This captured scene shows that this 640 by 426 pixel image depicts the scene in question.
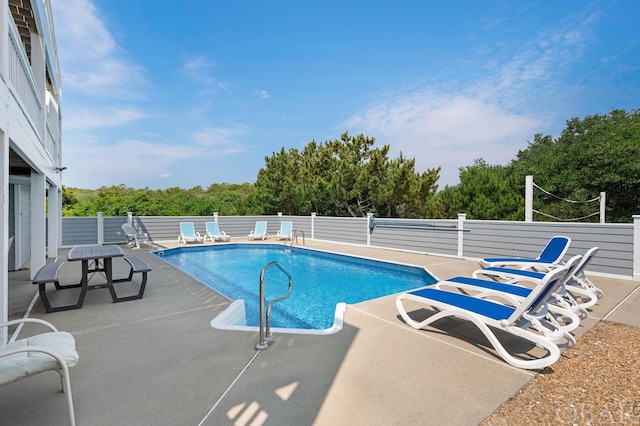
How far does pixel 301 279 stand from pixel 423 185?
8936mm

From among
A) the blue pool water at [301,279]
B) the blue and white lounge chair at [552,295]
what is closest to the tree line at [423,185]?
the blue pool water at [301,279]

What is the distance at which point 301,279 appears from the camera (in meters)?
7.79

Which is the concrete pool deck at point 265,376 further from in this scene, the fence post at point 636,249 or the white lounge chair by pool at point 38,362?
the fence post at point 636,249

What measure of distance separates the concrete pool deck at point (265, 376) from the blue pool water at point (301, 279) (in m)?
1.57

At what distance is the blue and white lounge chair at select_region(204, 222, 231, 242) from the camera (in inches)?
528

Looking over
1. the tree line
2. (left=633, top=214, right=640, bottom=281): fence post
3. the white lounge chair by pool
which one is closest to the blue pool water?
the white lounge chair by pool

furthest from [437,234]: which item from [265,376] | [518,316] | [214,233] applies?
[214,233]

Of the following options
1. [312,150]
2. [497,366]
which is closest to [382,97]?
[312,150]

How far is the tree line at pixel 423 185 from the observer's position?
1453cm

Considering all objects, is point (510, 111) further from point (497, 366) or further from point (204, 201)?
point (204, 201)

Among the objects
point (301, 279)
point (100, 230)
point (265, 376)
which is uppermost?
point (100, 230)

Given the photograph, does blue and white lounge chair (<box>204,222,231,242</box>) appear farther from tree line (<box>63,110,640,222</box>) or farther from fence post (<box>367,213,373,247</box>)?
fence post (<box>367,213,373,247</box>)

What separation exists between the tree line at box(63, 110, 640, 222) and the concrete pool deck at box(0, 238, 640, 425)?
1099cm

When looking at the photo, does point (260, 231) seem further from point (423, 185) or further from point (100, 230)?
point (423, 185)
